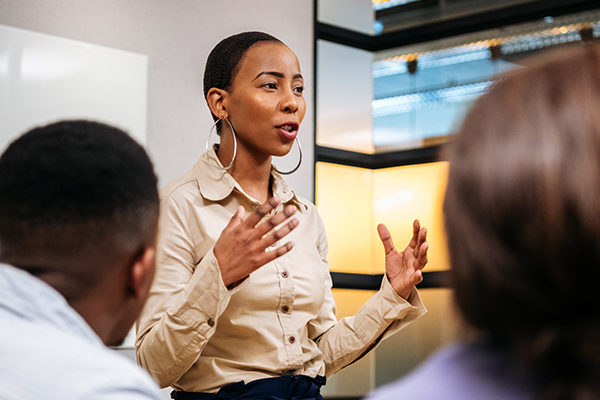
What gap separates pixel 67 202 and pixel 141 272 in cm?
14

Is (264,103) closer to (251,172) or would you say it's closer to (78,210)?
(251,172)

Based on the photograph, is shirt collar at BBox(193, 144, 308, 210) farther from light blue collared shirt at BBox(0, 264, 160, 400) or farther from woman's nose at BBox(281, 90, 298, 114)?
light blue collared shirt at BBox(0, 264, 160, 400)

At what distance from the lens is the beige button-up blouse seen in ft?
4.77

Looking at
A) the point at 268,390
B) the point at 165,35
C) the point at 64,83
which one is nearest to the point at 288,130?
the point at 268,390

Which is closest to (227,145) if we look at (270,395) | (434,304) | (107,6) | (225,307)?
(225,307)

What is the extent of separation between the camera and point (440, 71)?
3.65 m

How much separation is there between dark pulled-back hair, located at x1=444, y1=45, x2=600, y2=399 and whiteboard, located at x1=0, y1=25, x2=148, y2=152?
204 cm

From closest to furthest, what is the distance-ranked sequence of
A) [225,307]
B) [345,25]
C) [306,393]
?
[225,307] → [306,393] → [345,25]

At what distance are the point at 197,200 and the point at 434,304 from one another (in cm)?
212

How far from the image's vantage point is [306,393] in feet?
5.29

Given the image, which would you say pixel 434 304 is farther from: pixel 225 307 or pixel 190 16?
pixel 225 307

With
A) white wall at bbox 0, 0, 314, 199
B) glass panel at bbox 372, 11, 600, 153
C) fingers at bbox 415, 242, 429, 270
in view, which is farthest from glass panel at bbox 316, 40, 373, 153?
fingers at bbox 415, 242, 429, 270

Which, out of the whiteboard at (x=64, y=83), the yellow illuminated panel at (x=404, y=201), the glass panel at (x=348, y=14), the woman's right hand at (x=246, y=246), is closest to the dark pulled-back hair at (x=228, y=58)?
the woman's right hand at (x=246, y=246)

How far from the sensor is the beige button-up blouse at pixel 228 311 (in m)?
1.46
